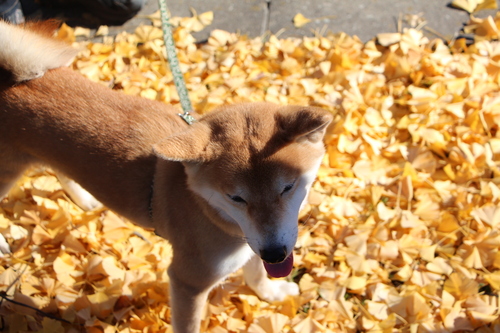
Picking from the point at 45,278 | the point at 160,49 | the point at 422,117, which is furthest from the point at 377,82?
the point at 45,278

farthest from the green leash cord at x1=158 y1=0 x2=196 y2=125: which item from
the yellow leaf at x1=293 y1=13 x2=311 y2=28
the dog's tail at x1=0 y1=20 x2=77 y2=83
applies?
the yellow leaf at x1=293 y1=13 x2=311 y2=28

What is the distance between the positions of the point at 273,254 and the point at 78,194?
175cm

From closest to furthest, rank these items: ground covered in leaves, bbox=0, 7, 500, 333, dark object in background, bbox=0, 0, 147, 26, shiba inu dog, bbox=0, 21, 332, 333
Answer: shiba inu dog, bbox=0, 21, 332, 333 → ground covered in leaves, bbox=0, 7, 500, 333 → dark object in background, bbox=0, 0, 147, 26

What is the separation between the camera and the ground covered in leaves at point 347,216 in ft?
8.10

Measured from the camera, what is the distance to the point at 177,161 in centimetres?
193

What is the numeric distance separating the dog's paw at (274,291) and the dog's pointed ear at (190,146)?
3.45ft

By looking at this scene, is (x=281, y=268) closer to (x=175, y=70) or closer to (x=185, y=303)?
(x=185, y=303)

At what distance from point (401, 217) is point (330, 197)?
17.9 inches

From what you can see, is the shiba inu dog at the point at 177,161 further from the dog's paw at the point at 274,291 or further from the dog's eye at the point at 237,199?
the dog's paw at the point at 274,291

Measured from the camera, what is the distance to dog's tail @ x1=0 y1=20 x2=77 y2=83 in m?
2.12

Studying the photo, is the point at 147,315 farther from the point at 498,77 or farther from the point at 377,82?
the point at 498,77

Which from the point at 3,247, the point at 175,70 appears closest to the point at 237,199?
the point at 175,70

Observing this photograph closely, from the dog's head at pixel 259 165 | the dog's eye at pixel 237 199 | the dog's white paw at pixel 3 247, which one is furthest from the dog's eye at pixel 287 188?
the dog's white paw at pixel 3 247

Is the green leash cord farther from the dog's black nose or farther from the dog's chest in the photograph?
the dog's black nose
